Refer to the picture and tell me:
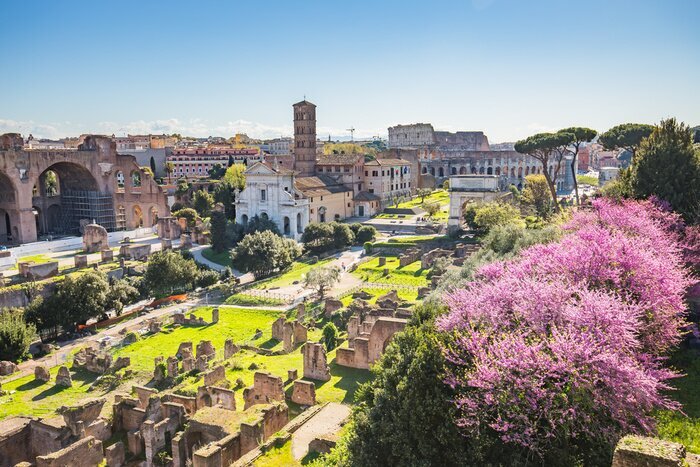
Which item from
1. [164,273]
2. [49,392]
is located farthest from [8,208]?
[49,392]

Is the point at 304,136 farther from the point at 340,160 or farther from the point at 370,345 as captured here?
the point at 370,345

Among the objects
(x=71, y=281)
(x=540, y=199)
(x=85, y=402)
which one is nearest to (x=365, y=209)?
(x=540, y=199)

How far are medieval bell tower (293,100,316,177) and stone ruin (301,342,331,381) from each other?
157ft

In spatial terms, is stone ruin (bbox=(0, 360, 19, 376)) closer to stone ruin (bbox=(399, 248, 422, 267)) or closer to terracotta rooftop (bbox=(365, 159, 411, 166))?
stone ruin (bbox=(399, 248, 422, 267))

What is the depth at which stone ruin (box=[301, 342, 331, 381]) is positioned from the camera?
67.1 feet

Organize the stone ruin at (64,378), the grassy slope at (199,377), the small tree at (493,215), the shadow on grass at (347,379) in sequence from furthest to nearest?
the small tree at (493,215) → the stone ruin at (64,378) → the grassy slope at (199,377) → the shadow on grass at (347,379)

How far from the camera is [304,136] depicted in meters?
68.0

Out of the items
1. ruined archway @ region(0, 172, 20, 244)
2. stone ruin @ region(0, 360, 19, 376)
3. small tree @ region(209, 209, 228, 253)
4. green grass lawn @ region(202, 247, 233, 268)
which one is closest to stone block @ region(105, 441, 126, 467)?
stone ruin @ region(0, 360, 19, 376)

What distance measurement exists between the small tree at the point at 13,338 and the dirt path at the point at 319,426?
63.1 ft

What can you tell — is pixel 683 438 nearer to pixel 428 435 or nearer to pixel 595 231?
pixel 428 435

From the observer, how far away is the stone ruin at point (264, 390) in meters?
18.3

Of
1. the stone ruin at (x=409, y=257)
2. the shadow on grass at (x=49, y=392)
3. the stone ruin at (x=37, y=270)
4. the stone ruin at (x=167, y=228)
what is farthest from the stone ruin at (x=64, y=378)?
the stone ruin at (x=167, y=228)

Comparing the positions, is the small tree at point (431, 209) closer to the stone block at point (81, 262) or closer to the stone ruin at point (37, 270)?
the stone block at point (81, 262)

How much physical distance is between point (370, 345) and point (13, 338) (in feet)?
63.0
